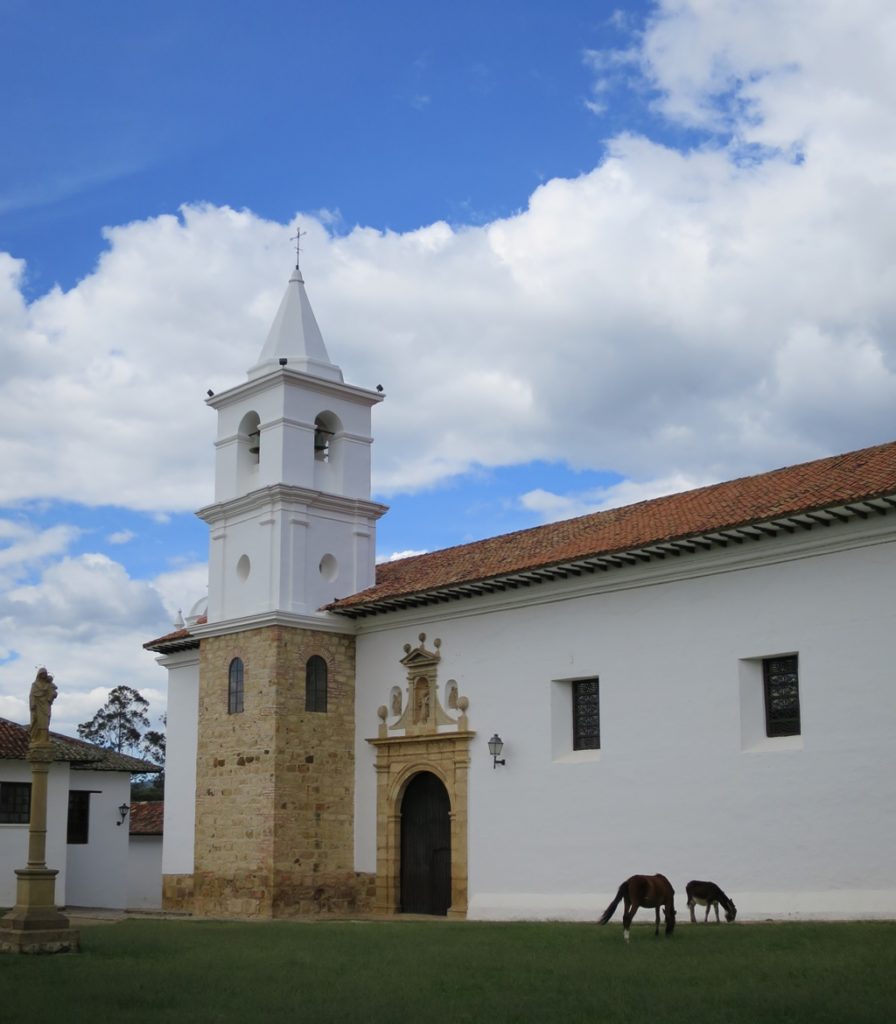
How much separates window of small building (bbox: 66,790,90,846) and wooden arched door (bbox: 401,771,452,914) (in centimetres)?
1138

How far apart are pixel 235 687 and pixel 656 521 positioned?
30.9 ft

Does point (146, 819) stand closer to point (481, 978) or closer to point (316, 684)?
point (316, 684)

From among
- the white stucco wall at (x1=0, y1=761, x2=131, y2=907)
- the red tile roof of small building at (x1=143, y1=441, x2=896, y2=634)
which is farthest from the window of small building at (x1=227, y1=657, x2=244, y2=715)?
the white stucco wall at (x1=0, y1=761, x2=131, y2=907)

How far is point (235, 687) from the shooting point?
25.5 m

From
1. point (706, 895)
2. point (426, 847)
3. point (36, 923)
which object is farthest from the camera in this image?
point (426, 847)

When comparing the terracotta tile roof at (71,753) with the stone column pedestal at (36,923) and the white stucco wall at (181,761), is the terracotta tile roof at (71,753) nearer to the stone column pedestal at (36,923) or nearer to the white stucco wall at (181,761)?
the white stucco wall at (181,761)

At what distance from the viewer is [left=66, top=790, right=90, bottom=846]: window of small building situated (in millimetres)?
31672

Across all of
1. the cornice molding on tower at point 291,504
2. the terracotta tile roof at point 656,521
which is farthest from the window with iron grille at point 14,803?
the terracotta tile roof at point 656,521

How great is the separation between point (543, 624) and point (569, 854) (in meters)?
3.72

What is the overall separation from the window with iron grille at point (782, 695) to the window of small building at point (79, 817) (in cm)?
1959

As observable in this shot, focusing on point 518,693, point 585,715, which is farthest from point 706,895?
point 518,693

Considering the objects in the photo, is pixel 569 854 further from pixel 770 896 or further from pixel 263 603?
pixel 263 603

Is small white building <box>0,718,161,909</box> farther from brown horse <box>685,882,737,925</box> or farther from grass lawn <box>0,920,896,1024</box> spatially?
brown horse <box>685,882,737,925</box>

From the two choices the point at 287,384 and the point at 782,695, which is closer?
the point at 782,695
